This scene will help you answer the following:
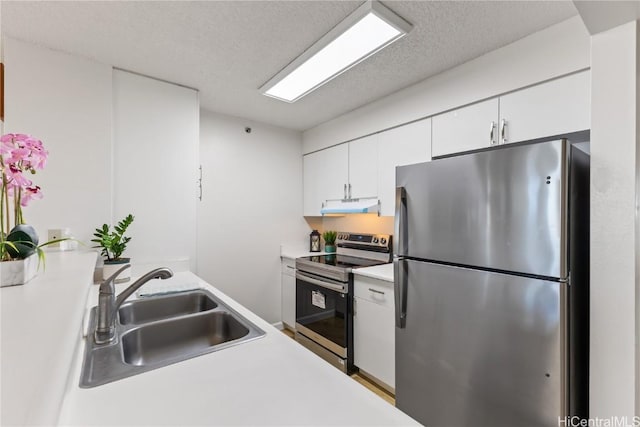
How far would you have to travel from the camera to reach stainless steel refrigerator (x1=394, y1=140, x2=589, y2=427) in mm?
1201

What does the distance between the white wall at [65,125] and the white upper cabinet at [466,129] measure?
2.34 meters

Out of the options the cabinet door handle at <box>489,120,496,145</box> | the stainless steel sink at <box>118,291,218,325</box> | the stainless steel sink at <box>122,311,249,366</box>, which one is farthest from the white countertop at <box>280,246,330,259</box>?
the cabinet door handle at <box>489,120,496,145</box>

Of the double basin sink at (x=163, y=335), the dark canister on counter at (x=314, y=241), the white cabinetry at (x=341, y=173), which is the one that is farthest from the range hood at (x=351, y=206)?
the double basin sink at (x=163, y=335)

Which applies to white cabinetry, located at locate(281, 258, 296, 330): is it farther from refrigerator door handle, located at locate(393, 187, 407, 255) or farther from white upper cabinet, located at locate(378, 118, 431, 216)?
refrigerator door handle, located at locate(393, 187, 407, 255)

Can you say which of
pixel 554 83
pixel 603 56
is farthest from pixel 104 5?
pixel 554 83

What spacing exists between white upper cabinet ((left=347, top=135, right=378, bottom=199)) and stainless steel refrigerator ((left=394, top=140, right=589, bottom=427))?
907 mm

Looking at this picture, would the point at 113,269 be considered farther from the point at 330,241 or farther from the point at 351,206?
the point at 330,241

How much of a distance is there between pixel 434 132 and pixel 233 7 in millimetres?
1516

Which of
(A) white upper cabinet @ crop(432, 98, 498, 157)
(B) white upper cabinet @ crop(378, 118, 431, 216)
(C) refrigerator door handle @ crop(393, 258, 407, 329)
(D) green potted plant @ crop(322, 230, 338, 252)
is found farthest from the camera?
(D) green potted plant @ crop(322, 230, 338, 252)

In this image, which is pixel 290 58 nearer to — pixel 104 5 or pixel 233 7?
pixel 233 7

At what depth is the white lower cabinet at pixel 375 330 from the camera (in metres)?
2.10

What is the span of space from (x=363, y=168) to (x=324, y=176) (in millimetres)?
610


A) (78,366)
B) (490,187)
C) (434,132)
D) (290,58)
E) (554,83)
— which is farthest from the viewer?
(434,132)

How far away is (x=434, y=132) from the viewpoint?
217 cm
